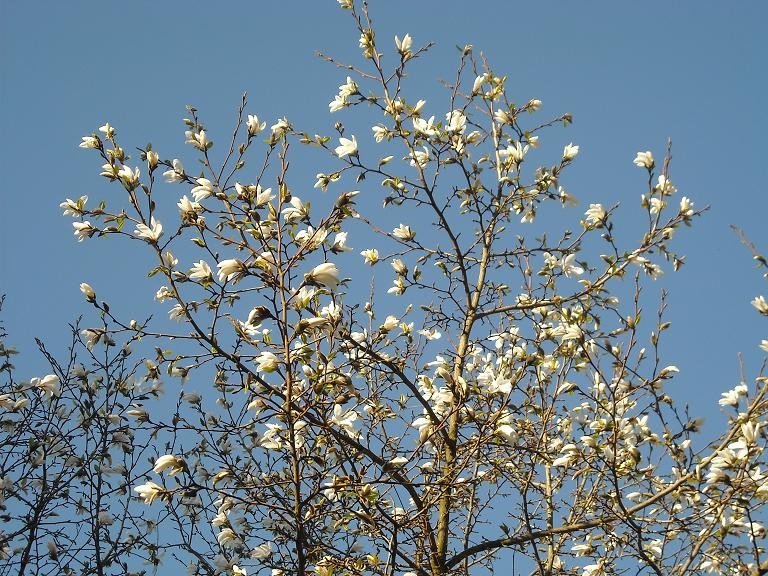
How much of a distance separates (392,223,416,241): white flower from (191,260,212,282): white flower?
2.14 meters

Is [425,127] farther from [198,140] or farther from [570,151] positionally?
[198,140]

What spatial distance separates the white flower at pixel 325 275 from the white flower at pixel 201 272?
549 millimetres

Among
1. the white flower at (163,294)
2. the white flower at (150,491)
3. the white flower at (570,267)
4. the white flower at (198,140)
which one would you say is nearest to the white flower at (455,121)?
the white flower at (570,267)

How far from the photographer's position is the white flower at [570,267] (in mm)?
5996

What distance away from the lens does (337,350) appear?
13.9 ft

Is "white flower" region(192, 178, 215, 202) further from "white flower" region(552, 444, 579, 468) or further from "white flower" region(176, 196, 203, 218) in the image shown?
"white flower" region(552, 444, 579, 468)

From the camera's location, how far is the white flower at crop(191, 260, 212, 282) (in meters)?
4.07

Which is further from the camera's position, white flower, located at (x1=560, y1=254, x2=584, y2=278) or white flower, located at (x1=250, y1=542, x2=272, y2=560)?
white flower, located at (x1=560, y1=254, x2=584, y2=278)

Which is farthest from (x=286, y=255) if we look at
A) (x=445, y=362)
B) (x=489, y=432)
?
(x=445, y=362)

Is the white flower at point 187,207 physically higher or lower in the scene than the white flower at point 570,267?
lower

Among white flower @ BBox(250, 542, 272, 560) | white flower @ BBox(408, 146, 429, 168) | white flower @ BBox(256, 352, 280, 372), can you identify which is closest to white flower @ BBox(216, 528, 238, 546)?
white flower @ BBox(250, 542, 272, 560)

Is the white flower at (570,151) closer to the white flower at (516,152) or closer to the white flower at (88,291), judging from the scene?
the white flower at (516,152)

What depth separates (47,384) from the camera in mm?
5828

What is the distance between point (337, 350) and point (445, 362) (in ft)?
5.74
